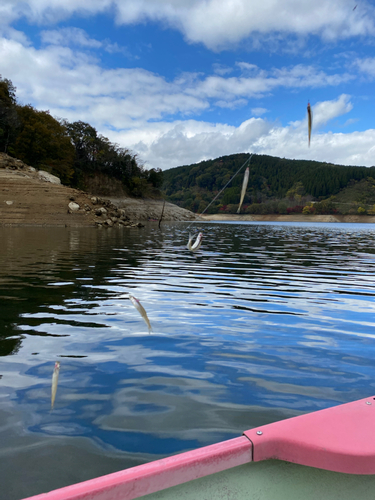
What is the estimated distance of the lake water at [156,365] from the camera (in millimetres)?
2773

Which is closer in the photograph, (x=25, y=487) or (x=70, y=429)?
(x=25, y=487)

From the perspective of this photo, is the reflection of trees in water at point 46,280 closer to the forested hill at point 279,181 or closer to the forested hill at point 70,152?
the forested hill at point 70,152

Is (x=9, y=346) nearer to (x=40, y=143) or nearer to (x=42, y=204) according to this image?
(x=42, y=204)

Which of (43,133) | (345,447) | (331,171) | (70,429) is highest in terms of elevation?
(331,171)

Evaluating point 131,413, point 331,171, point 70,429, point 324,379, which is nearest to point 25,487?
point 70,429

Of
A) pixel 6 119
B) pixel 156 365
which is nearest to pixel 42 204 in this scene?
pixel 6 119

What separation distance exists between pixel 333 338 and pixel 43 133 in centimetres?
5333

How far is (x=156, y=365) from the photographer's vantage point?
14.2 feet

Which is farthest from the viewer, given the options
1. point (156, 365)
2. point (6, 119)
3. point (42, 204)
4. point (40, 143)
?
point (40, 143)

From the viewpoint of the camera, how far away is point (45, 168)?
50.7 meters

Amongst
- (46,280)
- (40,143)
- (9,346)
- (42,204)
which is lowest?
(9,346)

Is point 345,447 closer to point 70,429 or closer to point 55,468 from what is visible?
point 55,468

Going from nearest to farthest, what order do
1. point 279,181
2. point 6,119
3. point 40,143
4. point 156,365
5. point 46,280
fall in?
1. point 156,365
2. point 46,280
3. point 6,119
4. point 40,143
5. point 279,181

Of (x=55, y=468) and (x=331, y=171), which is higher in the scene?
(x=331, y=171)
